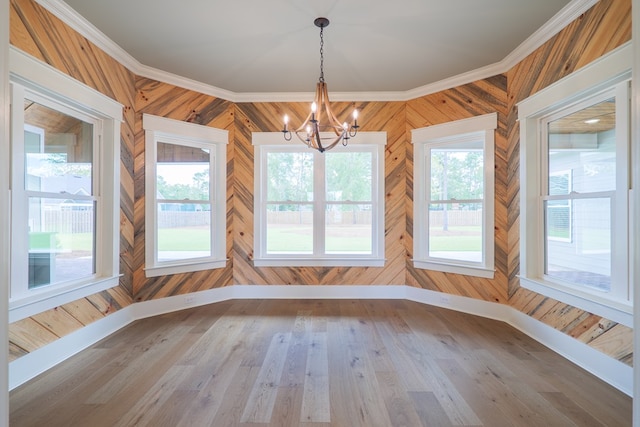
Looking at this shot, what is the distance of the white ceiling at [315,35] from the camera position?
2314 millimetres

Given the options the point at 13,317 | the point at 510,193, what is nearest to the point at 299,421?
the point at 13,317

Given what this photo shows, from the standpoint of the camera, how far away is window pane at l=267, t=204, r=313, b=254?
408cm

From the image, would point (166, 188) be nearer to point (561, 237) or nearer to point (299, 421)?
point (299, 421)

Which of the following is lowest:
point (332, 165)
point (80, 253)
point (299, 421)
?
point (299, 421)

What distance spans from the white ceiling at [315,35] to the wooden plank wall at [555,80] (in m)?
0.22

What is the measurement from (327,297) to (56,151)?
10.4ft

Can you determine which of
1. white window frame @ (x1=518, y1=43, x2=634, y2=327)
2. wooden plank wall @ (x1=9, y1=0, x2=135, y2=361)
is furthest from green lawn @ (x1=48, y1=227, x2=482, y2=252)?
white window frame @ (x1=518, y1=43, x2=634, y2=327)

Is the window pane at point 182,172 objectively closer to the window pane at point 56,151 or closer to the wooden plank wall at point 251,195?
the wooden plank wall at point 251,195

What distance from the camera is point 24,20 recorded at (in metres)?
2.08

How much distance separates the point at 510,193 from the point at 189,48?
3537 mm

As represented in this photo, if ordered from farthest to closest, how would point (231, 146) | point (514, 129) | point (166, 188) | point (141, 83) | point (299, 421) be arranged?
point (231, 146) < point (166, 188) < point (141, 83) < point (514, 129) < point (299, 421)

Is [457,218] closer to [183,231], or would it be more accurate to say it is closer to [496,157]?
[496,157]

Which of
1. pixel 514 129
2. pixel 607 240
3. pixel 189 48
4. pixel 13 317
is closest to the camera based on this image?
pixel 13 317

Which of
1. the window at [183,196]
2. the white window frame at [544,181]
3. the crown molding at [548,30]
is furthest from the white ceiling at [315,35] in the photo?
the window at [183,196]
